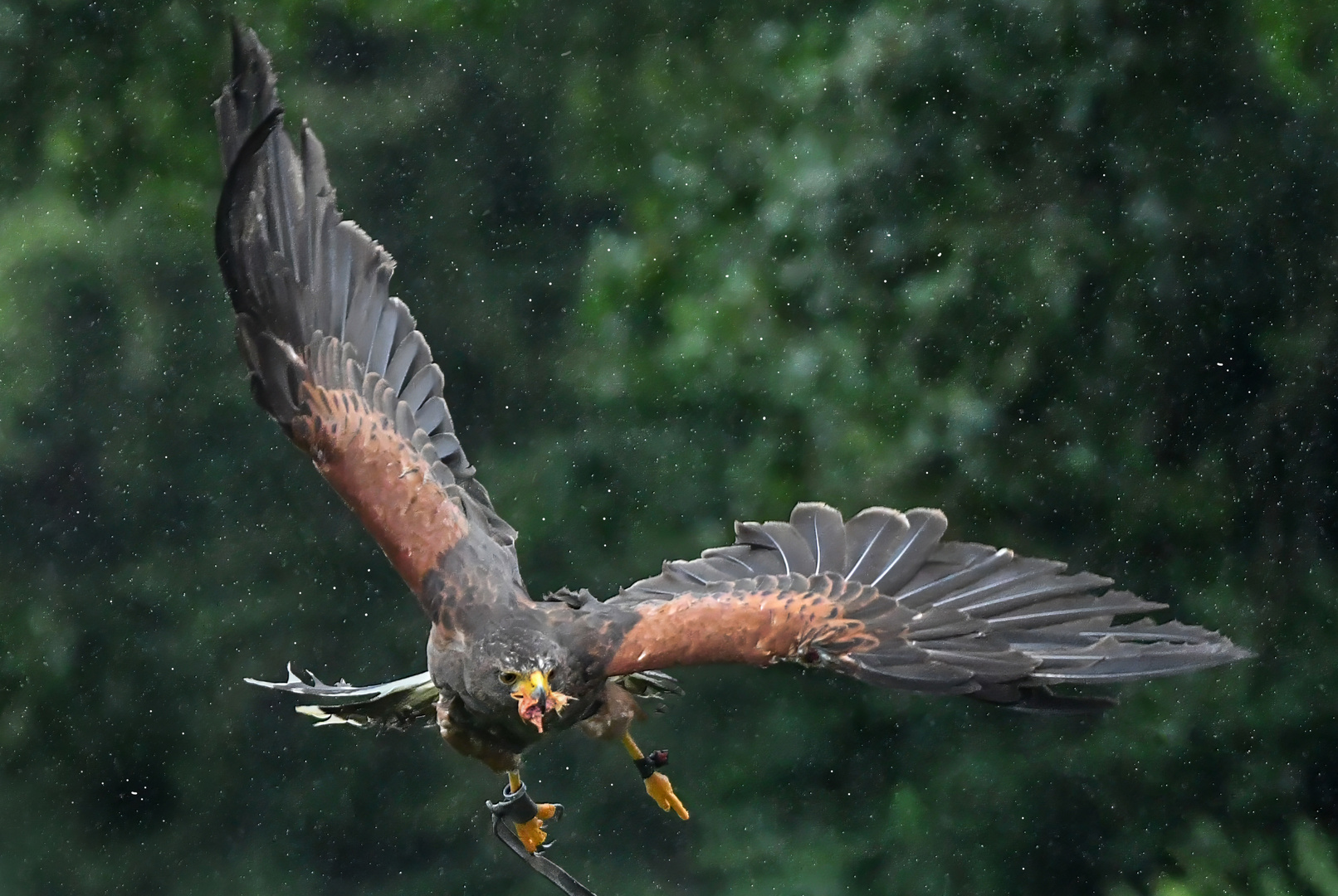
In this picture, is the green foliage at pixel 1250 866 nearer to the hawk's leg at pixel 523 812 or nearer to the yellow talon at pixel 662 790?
the yellow talon at pixel 662 790

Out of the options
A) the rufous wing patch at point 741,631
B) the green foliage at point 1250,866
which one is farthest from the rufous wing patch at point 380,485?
the green foliage at point 1250,866

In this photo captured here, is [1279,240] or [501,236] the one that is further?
[501,236]

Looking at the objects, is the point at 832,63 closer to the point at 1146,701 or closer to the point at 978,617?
the point at 1146,701

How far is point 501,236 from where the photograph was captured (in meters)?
11.6

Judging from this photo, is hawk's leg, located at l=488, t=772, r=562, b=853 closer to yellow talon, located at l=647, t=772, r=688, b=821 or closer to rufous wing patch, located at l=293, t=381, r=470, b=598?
yellow talon, located at l=647, t=772, r=688, b=821

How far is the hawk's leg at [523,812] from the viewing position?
5.29m

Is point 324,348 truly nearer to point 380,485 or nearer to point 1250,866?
point 380,485

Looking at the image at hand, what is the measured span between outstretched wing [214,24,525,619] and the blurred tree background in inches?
167

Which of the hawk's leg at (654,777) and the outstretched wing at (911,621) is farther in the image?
the hawk's leg at (654,777)

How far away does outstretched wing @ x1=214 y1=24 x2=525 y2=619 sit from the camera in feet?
16.3

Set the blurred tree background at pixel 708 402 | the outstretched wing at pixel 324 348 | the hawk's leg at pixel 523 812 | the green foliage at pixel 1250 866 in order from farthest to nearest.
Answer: the blurred tree background at pixel 708 402 < the green foliage at pixel 1250 866 < the hawk's leg at pixel 523 812 < the outstretched wing at pixel 324 348

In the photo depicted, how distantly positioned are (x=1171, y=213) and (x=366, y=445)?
5.82 meters

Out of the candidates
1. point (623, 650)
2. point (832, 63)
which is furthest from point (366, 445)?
point (832, 63)

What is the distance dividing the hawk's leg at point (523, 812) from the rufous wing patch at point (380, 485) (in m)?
0.69
